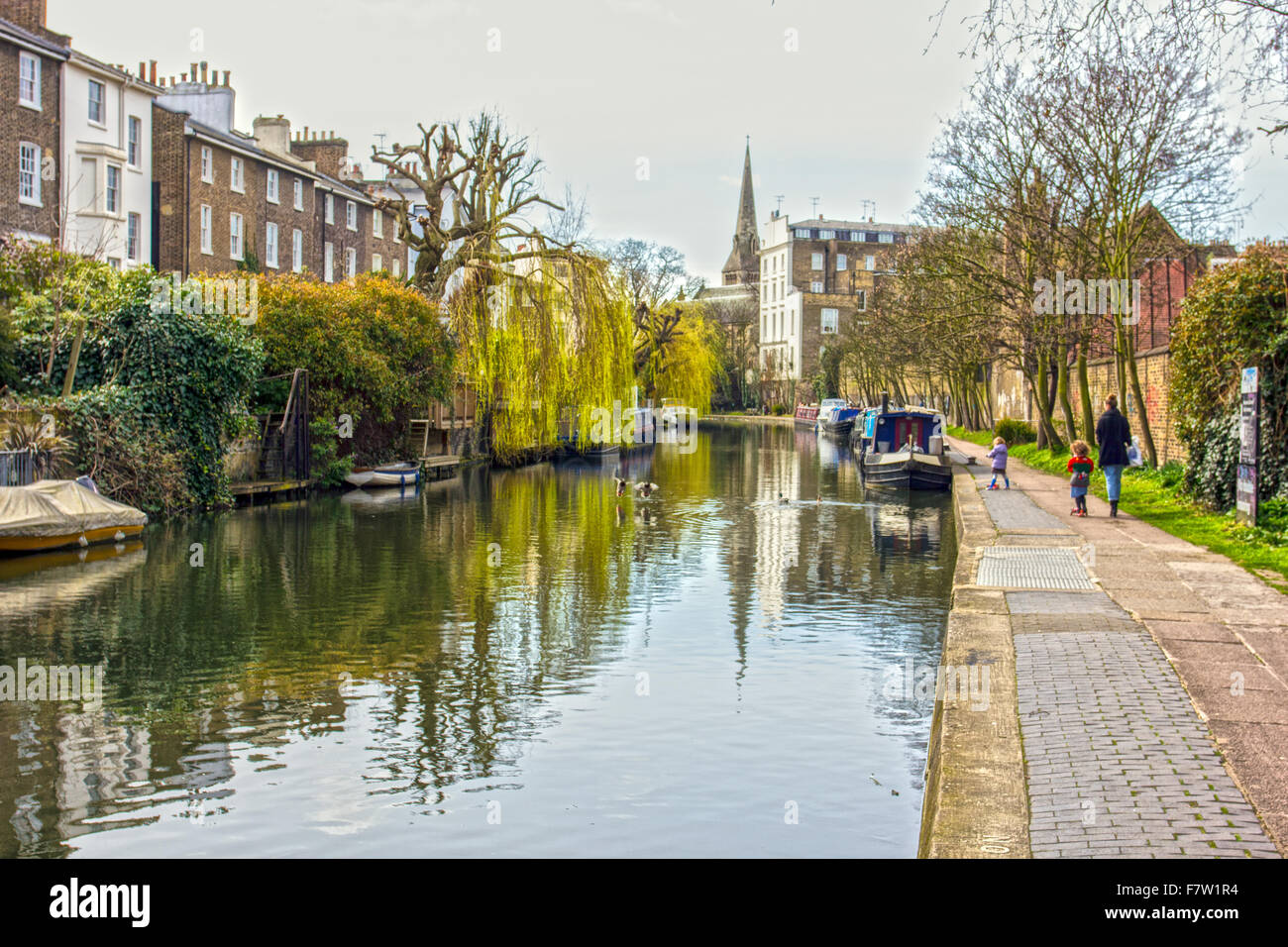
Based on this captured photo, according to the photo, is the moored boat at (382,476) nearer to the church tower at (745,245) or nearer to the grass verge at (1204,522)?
the grass verge at (1204,522)

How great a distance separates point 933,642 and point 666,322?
50.8 metres

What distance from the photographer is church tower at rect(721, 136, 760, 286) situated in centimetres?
13157

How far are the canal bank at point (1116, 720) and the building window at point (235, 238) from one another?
3283 cm

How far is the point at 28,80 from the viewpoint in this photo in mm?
30656

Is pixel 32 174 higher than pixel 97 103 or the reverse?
the reverse

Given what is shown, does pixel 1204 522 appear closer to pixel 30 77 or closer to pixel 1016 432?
pixel 1016 432

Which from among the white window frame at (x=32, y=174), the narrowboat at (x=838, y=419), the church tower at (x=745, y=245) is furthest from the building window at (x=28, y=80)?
the church tower at (x=745, y=245)

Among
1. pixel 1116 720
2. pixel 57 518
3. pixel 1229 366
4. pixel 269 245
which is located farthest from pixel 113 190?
pixel 1116 720

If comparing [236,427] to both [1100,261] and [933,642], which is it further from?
[1100,261]

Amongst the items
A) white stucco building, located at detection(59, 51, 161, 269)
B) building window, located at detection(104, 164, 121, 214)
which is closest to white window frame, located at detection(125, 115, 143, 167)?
white stucco building, located at detection(59, 51, 161, 269)

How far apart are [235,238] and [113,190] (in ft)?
20.2

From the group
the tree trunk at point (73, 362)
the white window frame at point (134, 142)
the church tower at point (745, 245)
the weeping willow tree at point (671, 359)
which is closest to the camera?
the tree trunk at point (73, 362)

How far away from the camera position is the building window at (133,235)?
35.6m
